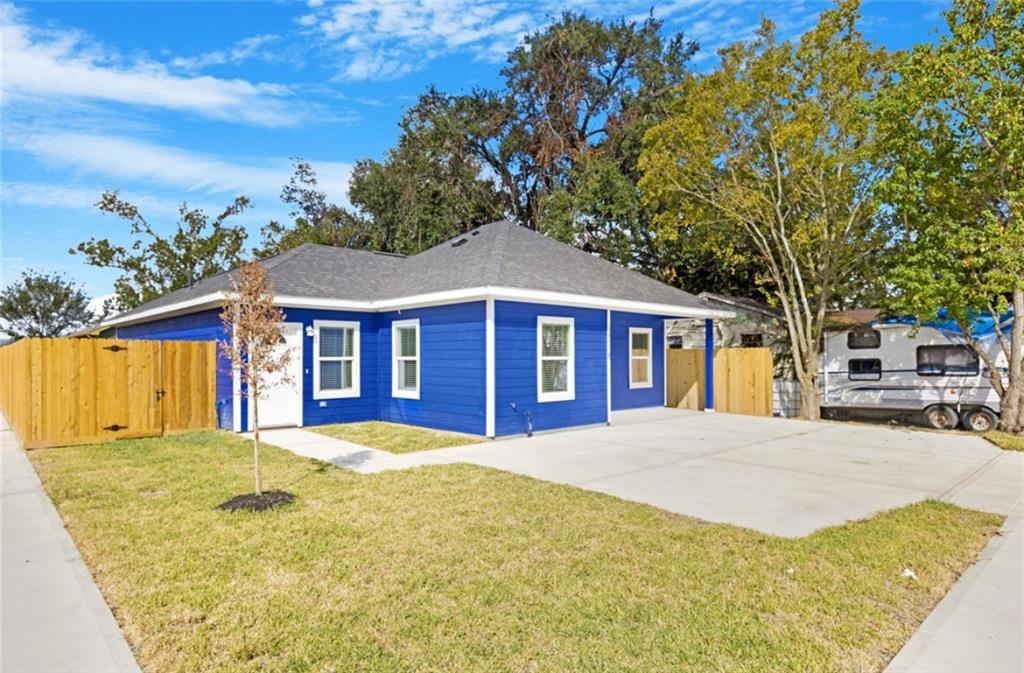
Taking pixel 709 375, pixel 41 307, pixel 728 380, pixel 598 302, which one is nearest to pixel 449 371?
pixel 598 302

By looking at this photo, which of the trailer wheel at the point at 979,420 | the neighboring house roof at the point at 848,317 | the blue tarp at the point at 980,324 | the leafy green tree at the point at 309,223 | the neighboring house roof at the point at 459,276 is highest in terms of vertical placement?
the leafy green tree at the point at 309,223

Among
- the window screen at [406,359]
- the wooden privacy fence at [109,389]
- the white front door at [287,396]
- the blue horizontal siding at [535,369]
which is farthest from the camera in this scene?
the window screen at [406,359]

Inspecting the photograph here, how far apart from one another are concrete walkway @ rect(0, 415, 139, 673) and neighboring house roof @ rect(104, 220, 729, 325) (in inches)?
213

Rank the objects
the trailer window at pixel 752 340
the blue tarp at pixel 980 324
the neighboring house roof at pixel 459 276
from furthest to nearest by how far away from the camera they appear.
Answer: the trailer window at pixel 752 340 → the blue tarp at pixel 980 324 → the neighboring house roof at pixel 459 276

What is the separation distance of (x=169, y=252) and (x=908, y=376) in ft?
110

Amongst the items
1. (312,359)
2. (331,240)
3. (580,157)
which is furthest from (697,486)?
(331,240)

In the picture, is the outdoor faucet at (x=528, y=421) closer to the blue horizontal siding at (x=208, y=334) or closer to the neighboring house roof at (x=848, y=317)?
the blue horizontal siding at (x=208, y=334)

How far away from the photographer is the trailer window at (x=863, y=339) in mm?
15492

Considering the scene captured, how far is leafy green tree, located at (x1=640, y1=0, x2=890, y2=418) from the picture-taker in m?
13.9

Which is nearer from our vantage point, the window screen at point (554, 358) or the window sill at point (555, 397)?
the window sill at point (555, 397)

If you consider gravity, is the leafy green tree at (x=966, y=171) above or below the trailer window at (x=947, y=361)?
above

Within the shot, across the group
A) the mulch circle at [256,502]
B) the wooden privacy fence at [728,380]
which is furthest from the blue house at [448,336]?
the mulch circle at [256,502]

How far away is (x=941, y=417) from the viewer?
14164 mm

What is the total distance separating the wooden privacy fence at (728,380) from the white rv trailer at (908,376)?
2702 mm
